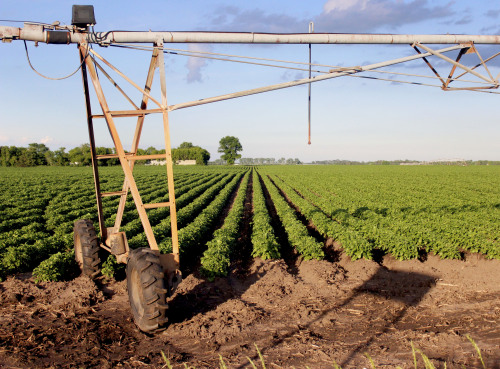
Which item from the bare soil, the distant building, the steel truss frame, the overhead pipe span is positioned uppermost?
the overhead pipe span

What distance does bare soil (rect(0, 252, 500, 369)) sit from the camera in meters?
5.18

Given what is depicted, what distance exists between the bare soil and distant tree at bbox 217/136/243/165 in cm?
15683

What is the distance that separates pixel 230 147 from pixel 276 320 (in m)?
160

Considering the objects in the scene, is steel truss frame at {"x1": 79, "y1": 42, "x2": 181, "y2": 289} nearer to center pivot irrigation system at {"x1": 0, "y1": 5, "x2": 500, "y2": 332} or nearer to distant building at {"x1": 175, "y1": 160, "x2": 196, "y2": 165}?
center pivot irrigation system at {"x1": 0, "y1": 5, "x2": 500, "y2": 332}

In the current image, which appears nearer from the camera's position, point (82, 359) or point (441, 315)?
point (82, 359)

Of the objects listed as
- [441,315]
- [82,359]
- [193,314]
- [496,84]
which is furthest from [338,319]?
[496,84]

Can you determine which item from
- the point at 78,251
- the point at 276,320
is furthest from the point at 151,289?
the point at 78,251

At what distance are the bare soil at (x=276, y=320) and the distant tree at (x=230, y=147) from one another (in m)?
157

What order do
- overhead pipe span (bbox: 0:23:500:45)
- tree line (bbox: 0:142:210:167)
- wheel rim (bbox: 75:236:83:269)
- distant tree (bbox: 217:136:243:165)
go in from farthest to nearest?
distant tree (bbox: 217:136:243:165) < tree line (bbox: 0:142:210:167) < wheel rim (bbox: 75:236:83:269) < overhead pipe span (bbox: 0:23:500:45)

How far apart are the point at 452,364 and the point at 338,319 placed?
2.16 metres

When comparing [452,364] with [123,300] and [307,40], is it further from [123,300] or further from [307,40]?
[123,300]

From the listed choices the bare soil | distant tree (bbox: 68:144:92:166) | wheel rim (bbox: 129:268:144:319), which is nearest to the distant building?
distant tree (bbox: 68:144:92:166)

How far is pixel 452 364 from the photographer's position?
4902 millimetres

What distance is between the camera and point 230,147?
165500 millimetres
